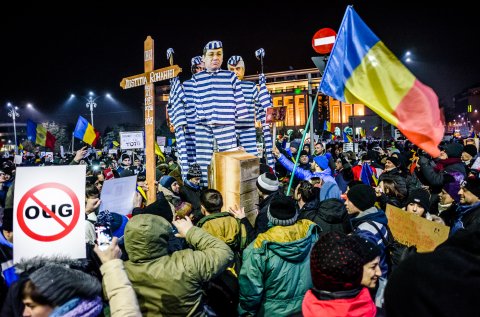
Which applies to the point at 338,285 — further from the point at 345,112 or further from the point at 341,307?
the point at 345,112

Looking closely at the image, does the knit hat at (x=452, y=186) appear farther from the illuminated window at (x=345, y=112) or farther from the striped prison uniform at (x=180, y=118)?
the illuminated window at (x=345, y=112)

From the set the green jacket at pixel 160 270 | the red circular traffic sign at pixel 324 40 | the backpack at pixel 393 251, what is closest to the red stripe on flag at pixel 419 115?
the backpack at pixel 393 251

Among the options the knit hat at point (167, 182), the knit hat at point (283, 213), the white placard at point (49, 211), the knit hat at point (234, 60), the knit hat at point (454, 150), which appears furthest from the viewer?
the knit hat at point (234, 60)

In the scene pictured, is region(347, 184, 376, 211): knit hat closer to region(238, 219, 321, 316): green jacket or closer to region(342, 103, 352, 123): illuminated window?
region(238, 219, 321, 316): green jacket

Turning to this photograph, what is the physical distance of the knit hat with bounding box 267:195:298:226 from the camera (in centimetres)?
352

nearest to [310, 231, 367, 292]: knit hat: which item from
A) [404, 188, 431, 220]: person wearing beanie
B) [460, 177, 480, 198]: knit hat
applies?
[404, 188, 431, 220]: person wearing beanie

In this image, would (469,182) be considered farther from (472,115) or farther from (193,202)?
(472,115)

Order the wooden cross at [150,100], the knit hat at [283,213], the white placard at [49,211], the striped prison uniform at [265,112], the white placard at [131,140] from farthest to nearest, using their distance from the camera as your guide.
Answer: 1. the white placard at [131,140]
2. the striped prison uniform at [265,112]
3. the wooden cross at [150,100]
4. the knit hat at [283,213]
5. the white placard at [49,211]

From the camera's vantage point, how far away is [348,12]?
13.9 feet

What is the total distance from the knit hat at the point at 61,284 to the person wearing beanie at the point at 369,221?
2.05 metres

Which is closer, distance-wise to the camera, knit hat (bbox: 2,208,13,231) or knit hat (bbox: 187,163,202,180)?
knit hat (bbox: 2,208,13,231)

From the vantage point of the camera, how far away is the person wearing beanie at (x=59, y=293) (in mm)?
2086

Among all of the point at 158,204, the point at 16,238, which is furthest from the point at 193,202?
the point at 16,238

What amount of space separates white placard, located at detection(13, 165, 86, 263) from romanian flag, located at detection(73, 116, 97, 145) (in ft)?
31.6
